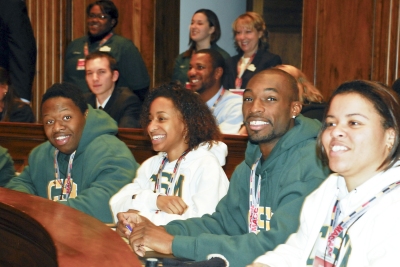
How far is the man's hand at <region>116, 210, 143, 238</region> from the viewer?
2.97 m

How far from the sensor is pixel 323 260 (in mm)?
2125

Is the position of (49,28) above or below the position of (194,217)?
above

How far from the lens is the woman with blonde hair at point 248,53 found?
552 centimetres

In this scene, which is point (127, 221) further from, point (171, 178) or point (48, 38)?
point (48, 38)

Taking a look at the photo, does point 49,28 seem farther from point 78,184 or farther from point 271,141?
point 271,141

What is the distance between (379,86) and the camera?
6.91 feet

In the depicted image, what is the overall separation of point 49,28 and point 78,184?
396 centimetres

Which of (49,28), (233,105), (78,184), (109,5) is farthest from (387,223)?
(49,28)

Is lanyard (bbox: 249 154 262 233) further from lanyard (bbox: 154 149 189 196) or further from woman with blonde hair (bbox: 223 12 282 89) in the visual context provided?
woman with blonde hair (bbox: 223 12 282 89)

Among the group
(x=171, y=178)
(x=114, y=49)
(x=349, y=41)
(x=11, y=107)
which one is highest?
(x=349, y=41)

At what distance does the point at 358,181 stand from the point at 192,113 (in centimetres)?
153

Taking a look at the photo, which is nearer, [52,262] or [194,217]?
[52,262]

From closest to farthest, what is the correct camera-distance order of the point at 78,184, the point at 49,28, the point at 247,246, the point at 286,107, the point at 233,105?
the point at 247,246, the point at 286,107, the point at 78,184, the point at 233,105, the point at 49,28

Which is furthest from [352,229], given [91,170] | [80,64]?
[80,64]
